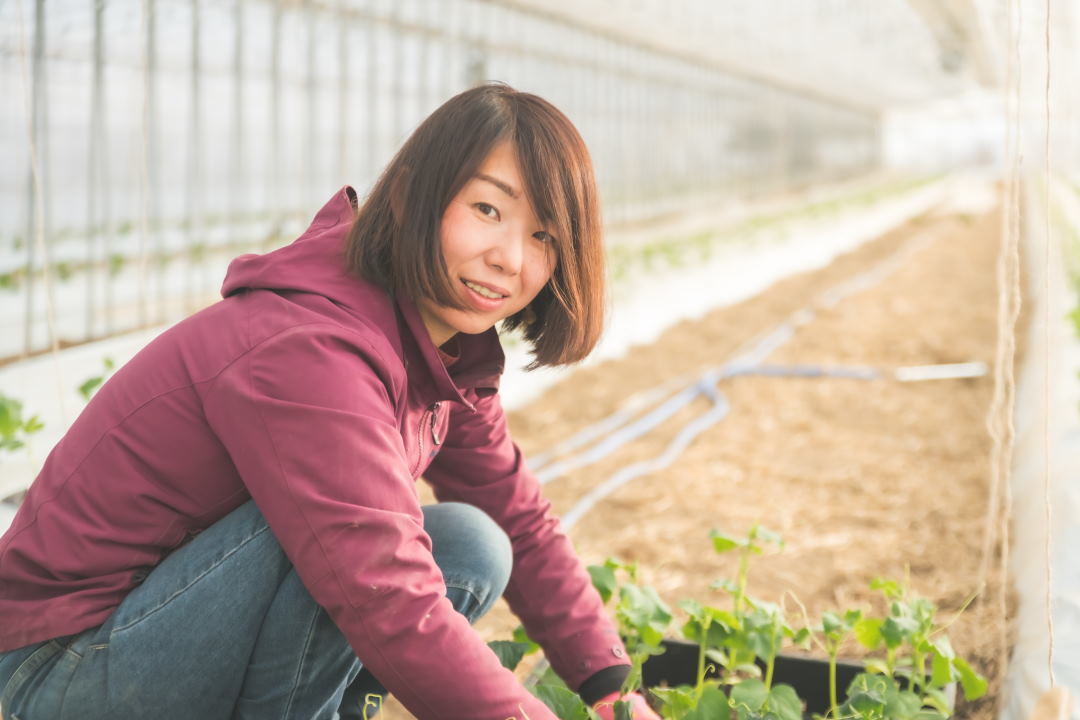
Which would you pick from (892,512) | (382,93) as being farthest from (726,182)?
(892,512)

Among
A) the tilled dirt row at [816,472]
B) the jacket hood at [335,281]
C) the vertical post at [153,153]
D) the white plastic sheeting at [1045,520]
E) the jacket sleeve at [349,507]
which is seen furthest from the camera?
the vertical post at [153,153]

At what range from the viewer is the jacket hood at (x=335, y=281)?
120 cm

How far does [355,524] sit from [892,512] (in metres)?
2.34

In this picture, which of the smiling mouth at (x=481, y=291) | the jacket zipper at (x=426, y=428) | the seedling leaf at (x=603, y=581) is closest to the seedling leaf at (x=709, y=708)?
the seedling leaf at (x=603, y=581)

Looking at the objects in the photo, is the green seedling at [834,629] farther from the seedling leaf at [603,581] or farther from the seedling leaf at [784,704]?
the seedling leaf at [603,581]

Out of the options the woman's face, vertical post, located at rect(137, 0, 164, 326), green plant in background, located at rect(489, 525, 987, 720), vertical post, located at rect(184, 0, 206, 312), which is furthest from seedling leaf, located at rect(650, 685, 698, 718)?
vertical post, located at rect(184, 0, 206, 312)

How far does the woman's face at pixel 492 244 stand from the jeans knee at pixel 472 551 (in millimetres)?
333

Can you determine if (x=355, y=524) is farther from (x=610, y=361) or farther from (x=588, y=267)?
(x=610, y=361)

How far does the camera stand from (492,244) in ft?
4.16

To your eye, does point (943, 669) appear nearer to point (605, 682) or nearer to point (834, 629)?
point (834, 629)

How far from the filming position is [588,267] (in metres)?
1.36

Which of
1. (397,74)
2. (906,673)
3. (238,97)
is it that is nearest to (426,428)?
(906,673)

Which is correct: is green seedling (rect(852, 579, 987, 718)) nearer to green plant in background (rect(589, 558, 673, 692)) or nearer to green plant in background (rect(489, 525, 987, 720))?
green plant in background (rect(489, 525, 987, 720))

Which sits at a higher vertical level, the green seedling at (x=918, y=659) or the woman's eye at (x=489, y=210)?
the woman's eye at (x=489, y=210)
